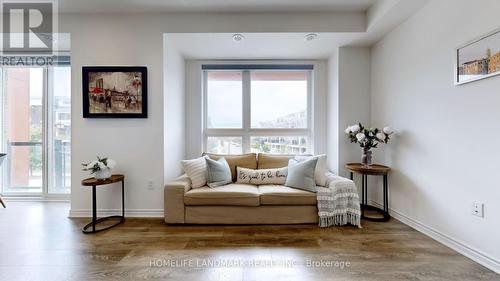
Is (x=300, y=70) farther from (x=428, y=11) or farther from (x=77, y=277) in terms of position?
(x=77, y=277)

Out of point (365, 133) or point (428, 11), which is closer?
point (428, 11)

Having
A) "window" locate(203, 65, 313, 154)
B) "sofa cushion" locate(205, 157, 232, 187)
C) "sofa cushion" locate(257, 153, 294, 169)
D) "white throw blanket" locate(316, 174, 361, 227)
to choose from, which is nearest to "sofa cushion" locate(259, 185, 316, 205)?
"white throw blanket" locate(316, 174, 361, 227)

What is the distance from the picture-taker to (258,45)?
3236mm

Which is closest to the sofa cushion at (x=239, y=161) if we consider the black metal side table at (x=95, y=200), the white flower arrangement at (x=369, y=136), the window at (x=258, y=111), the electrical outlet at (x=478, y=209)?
the window at (x=258, y=111)

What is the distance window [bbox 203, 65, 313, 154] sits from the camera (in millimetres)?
3877

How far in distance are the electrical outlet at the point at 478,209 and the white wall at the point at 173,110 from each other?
3.22 meters

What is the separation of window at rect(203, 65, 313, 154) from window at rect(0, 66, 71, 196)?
2.40 metres

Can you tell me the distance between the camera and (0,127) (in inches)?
150

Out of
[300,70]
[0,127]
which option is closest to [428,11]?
[300,70]

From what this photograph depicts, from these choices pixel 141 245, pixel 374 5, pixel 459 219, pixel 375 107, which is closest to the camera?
pixel 459 219

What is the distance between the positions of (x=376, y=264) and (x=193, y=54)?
11.5 feet

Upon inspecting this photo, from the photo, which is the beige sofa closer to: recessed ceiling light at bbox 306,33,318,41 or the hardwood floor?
the hardwood floor

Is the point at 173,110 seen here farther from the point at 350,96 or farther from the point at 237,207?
the point at 350,96

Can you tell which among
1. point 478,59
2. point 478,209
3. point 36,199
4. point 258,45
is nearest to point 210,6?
point 258,45
